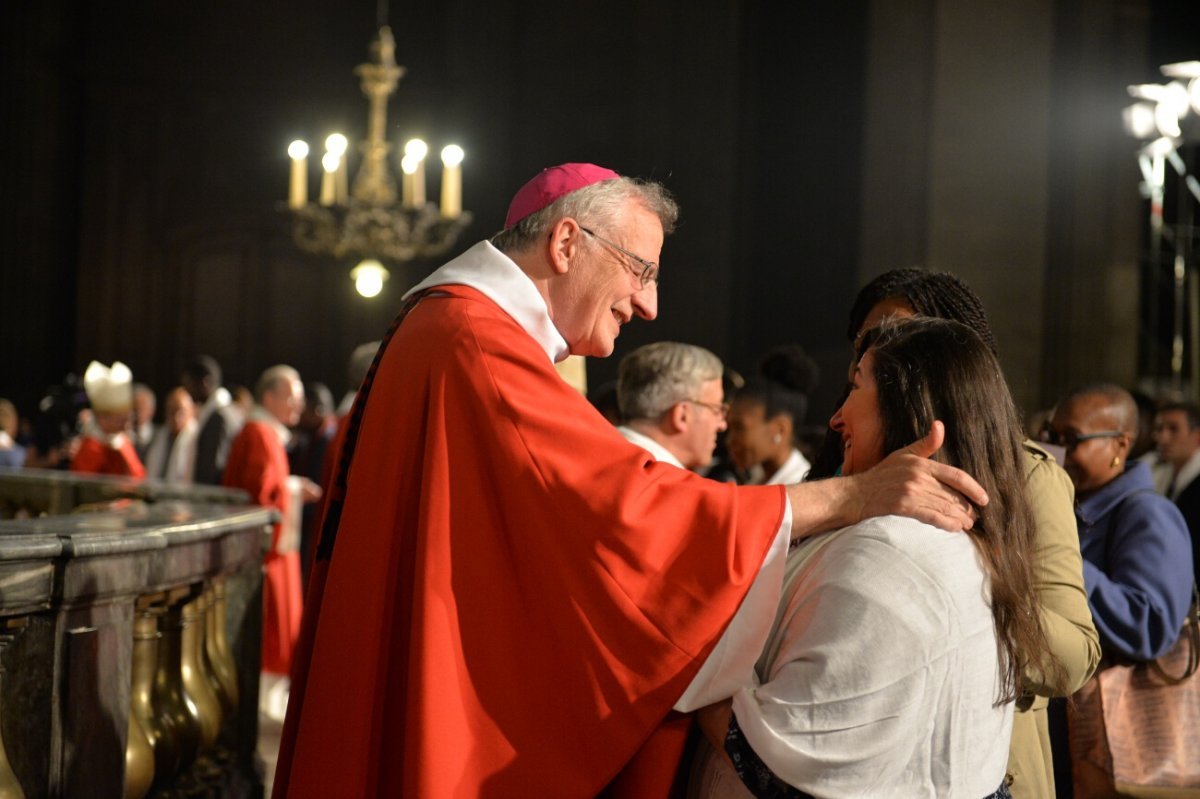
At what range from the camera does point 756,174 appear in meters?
10.3

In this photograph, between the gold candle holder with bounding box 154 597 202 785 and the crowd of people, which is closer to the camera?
the crowd of people

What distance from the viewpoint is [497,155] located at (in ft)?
35.4

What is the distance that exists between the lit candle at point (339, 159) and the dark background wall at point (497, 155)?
2531 millimetres

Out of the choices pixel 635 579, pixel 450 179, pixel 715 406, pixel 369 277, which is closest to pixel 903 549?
pixel 635 579

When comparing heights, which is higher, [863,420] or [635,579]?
[863,420]

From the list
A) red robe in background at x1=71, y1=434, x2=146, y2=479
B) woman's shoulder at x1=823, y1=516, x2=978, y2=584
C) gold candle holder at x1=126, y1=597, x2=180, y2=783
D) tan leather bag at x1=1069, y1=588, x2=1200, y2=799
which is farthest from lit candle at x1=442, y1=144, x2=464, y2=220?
woman's shoulder at x1=823, y1=516, x2=978, y2=584

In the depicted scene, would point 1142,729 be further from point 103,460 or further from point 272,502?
point 103,460

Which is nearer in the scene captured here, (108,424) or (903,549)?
(903,549)

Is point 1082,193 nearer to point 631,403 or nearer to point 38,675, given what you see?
point 631,403

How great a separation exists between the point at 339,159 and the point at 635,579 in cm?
653

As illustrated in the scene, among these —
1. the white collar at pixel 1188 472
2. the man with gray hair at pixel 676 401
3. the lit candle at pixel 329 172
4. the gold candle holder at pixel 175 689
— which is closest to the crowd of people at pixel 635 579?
the gold candle holder at pixel 175 689

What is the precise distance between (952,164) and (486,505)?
6697 mm

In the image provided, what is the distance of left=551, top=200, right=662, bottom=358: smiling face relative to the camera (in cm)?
212

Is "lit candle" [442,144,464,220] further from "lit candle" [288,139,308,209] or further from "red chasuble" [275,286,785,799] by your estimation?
"red chasuble" [275,286,785,799]
